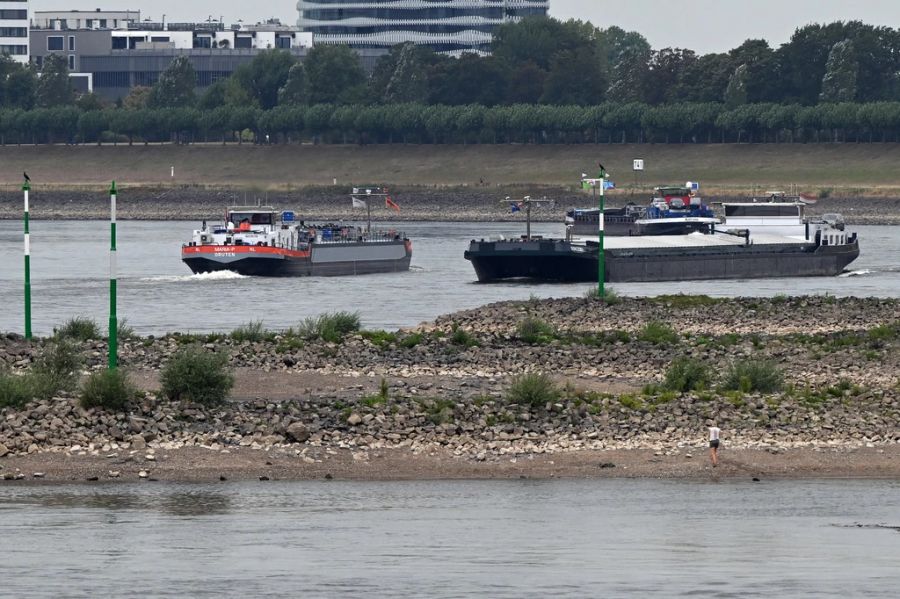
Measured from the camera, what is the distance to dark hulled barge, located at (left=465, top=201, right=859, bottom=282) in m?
92.6

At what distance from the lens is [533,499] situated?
31828 millimetres

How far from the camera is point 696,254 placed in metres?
98.0

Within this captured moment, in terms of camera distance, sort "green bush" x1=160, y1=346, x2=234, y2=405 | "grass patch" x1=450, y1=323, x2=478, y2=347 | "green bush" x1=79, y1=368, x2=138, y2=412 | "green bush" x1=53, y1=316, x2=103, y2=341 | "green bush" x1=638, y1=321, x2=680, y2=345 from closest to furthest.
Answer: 1. "green bush" x1=79, y1=368, x2=138, y2=412
2. "green bush" x1=160, y1=346, x2=234, y2=405
3. "grass patch" x1=450, y1=323, x2=478, y2=347
4. "green bush" x1=53, y1=316, x2=103, y2=341
5. "green bush" x1=638, y1=321, x2=680, y2=345

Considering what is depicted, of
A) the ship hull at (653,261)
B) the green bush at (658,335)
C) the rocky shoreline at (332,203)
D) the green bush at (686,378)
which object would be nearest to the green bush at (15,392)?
the green bush at (686,378)

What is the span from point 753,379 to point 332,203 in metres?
154

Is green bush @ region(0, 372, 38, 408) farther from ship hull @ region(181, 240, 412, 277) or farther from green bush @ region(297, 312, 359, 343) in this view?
ship hull @ region(181, 240, 412, 277)

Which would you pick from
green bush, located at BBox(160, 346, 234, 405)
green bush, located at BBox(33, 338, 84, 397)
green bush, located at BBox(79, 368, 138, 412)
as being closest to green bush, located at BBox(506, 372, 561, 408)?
green bush, located at BBox(160, 346, 234, 405)

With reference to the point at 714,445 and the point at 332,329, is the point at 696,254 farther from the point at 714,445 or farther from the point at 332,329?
the point at 714,445

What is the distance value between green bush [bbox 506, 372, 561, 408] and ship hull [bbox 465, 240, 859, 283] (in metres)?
55.2

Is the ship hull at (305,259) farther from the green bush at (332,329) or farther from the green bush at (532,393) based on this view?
the green bush at (532,393)

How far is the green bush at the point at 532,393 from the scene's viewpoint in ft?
120

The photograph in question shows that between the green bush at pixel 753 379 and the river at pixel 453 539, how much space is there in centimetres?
601

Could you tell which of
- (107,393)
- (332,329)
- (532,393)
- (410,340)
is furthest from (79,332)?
(532,393)

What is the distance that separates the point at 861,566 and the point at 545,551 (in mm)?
4138
